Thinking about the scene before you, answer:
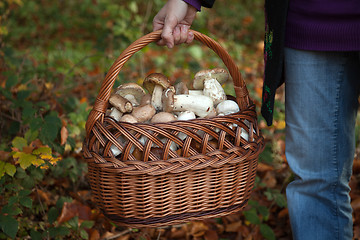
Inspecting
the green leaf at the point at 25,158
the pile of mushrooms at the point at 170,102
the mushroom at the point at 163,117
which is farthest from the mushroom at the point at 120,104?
the green leaf at the point at 25,158

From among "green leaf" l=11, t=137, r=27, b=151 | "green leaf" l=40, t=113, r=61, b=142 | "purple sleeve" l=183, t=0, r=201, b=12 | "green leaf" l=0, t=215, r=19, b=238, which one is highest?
"purple sleeve" l=183, t=0, r=201, b=12

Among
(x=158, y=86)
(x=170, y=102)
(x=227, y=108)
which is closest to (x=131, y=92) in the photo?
(x=158, y=86)

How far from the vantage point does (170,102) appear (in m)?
1.24

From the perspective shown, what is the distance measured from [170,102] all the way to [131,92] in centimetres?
23

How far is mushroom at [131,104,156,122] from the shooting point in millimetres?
1227

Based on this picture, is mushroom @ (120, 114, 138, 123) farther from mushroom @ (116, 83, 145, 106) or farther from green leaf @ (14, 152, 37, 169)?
green leaf @ (14, 152, 37, 169)

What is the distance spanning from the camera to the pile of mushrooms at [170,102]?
4.04 feet

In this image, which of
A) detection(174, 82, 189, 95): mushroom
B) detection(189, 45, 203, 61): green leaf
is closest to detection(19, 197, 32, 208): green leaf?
detection(174, 82, 189, 95): mushroom

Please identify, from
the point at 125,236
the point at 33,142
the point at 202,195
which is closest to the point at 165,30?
the point at 202,195

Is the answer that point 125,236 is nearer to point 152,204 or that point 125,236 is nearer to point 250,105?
point 152,204

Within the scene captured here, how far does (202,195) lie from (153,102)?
381mm

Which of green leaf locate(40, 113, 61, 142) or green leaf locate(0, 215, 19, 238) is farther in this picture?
green leaf locate(40, 113, 61, 142)

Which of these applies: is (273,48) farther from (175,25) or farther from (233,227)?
(233,227)

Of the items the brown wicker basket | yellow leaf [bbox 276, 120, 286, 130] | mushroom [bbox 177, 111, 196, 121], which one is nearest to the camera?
the brown wicker basket
